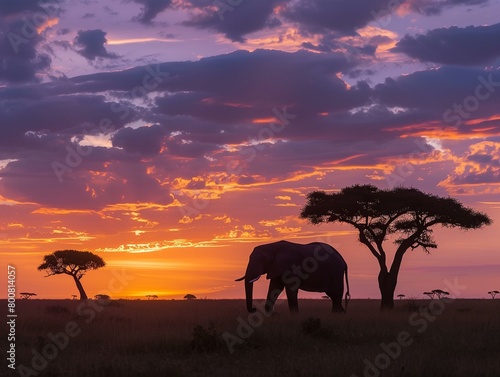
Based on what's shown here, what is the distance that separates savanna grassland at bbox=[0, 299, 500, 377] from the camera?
1558cm

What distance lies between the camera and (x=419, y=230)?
4006 cm

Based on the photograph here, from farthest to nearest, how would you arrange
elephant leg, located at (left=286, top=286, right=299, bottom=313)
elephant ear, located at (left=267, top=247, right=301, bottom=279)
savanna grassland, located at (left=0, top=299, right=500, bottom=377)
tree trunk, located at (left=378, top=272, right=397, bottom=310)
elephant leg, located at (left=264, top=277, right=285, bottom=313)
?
1. tree trunk, located at (left=378, top=272, right=397, bottom=310)
2. elephant ear, located at (left=267, top=247, right=301, bottom=279)
3. elephant leg, located at (left=286, top=286, right=299, bottom=313)
4. elephant leg, located at (left=264, top=277, right=285, bottom=313)
5. savanna grassland, located at (left=0, top=299, right=500, bottom=377)

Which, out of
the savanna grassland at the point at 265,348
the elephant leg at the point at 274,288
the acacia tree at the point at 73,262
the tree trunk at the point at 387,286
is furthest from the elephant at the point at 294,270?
the acacia tree at the point at 73,262

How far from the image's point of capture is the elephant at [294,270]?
100ft

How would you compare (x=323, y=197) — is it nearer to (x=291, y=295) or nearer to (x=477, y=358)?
(x=291, y=295)

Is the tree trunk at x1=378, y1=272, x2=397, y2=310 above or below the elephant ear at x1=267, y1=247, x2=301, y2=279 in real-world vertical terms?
below

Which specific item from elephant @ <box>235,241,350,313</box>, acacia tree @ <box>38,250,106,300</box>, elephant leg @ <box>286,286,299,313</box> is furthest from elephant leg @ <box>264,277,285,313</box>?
acacia tree @ <box>38,250,106,300</box>

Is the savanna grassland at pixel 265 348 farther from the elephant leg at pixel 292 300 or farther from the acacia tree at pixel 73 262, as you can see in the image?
the acacia tree at pixel 73 262

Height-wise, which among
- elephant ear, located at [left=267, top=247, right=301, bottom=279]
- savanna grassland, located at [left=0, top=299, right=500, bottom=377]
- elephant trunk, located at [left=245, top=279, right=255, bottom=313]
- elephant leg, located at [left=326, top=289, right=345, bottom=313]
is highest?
elephant ear, located at [left=267, top=247, right=301, bottom=279]

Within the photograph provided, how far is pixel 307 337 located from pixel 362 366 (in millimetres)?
4397

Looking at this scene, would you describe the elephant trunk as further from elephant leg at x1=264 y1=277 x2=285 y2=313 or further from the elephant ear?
the elephant ear

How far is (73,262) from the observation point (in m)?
68.1

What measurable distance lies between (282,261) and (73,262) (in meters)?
41.2

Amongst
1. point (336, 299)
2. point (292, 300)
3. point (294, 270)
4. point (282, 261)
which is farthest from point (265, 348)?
point (336, 299)
